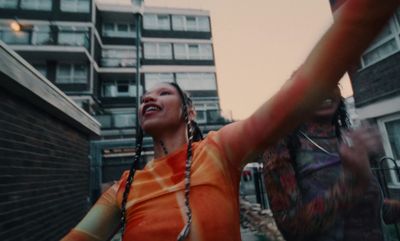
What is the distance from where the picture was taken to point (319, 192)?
60.2 inches

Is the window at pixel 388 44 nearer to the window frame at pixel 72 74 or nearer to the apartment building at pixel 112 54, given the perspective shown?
the apartment building at pixel 112 54

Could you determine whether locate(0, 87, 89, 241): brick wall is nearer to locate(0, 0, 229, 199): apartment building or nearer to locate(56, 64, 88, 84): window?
locate(0, 0, 229, 199): apartment building

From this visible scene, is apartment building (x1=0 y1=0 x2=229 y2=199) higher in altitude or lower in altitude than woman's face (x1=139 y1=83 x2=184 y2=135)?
higher

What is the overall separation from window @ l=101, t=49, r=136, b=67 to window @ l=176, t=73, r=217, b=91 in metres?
5.09

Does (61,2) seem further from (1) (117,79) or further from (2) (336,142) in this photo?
(2) (336,142)

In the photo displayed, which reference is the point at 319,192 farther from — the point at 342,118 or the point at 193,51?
the point at 193,51

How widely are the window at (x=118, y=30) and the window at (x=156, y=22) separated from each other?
175 centimetres

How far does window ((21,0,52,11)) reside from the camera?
23438mm

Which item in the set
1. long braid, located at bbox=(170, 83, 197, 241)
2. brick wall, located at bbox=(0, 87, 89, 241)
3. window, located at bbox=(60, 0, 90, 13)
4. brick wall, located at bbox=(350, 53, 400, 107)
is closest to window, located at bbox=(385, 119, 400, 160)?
brick wall, located at bbox=(350, 53, 400, 107)

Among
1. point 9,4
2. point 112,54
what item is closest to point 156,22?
point 112,54

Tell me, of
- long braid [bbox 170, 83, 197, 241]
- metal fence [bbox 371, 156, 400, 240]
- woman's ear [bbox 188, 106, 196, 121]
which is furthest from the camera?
metal fence [bbox 371, 156, 400, 240]

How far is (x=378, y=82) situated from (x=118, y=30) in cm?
2615

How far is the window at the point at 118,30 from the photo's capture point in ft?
91.9

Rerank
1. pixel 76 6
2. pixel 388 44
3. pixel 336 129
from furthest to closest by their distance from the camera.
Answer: pixel 76 6
pixel 388 44
pixel 336 129
